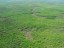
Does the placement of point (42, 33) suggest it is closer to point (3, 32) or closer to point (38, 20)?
point (3, 32)

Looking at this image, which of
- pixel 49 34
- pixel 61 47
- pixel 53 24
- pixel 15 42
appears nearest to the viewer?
pixel 61 47

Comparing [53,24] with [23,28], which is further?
[53,24]

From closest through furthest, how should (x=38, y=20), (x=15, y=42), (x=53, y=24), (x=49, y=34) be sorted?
(x=15, y=42), (x=49, y=34), (x=53, y=24), (x=38, y=20)

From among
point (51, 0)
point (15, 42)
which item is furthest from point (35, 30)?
point (51, 0)

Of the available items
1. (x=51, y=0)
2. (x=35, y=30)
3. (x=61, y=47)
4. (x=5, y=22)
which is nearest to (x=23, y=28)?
(x=35, y=30)

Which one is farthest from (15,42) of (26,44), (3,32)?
(3,32)

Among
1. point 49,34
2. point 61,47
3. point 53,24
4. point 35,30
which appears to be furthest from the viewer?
point 53,24

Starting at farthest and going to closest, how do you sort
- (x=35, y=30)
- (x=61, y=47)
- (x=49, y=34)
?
(x=35, y=30) < (x=49, y=34) < (x=61, y=47)

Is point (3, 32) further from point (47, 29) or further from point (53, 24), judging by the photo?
point (53, 24)

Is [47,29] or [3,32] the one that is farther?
[47,29]
